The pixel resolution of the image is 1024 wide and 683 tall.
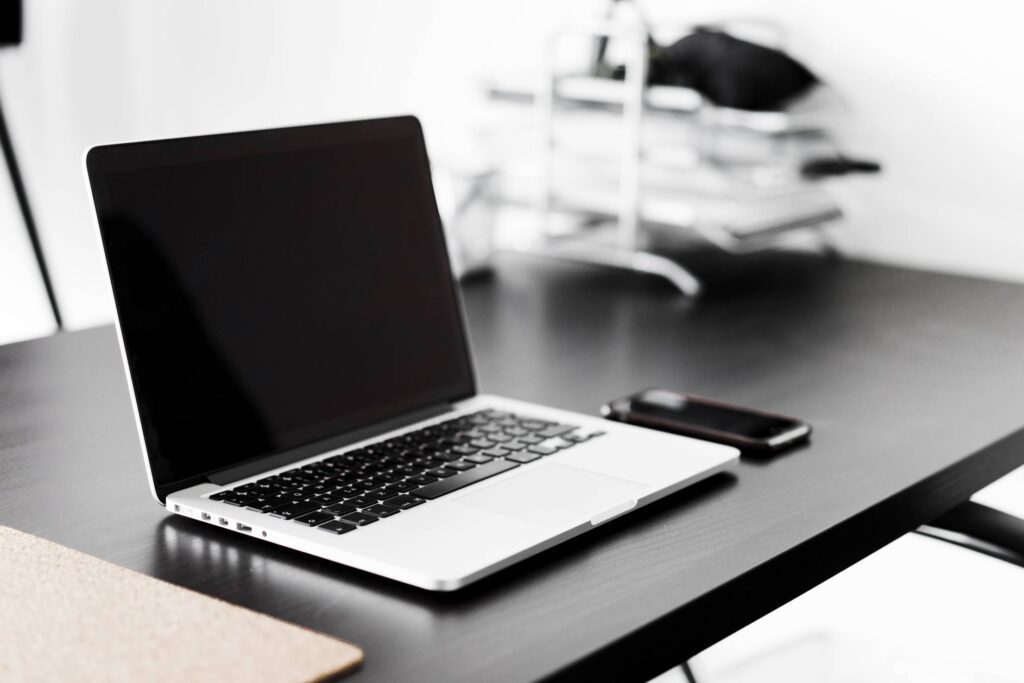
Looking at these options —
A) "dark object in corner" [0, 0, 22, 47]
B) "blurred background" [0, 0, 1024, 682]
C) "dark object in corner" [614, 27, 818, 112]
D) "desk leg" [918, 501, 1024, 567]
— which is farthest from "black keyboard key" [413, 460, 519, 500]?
"dark object in corner" [0, 0, 22, 47]

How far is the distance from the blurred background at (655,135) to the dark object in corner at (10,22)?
5 cm

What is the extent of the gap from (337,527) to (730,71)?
105cm

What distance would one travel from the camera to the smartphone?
3.02 feet

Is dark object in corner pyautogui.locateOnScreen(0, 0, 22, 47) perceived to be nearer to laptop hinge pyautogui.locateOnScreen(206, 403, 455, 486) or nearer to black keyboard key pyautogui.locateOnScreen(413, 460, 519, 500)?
laptop hinge pyautogui.locateOnScreen(206, 403, 455, 486)

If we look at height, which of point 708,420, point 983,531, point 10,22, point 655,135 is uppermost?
point 10,22

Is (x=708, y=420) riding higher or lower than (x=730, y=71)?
lower

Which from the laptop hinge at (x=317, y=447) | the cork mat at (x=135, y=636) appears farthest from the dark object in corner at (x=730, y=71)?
the cork mat at (x=135, y=636)

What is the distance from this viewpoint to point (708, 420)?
0.97m

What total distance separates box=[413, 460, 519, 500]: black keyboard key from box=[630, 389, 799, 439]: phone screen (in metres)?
0.19

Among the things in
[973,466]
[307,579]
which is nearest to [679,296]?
[973,466]

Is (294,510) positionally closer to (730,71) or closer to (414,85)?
(730,71)

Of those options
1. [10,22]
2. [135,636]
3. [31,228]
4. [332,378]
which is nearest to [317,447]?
[332,378]

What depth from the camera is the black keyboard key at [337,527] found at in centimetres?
71

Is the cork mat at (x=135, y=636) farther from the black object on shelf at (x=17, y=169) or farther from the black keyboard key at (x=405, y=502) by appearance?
the black object on shelf at (x=17, y=169)
